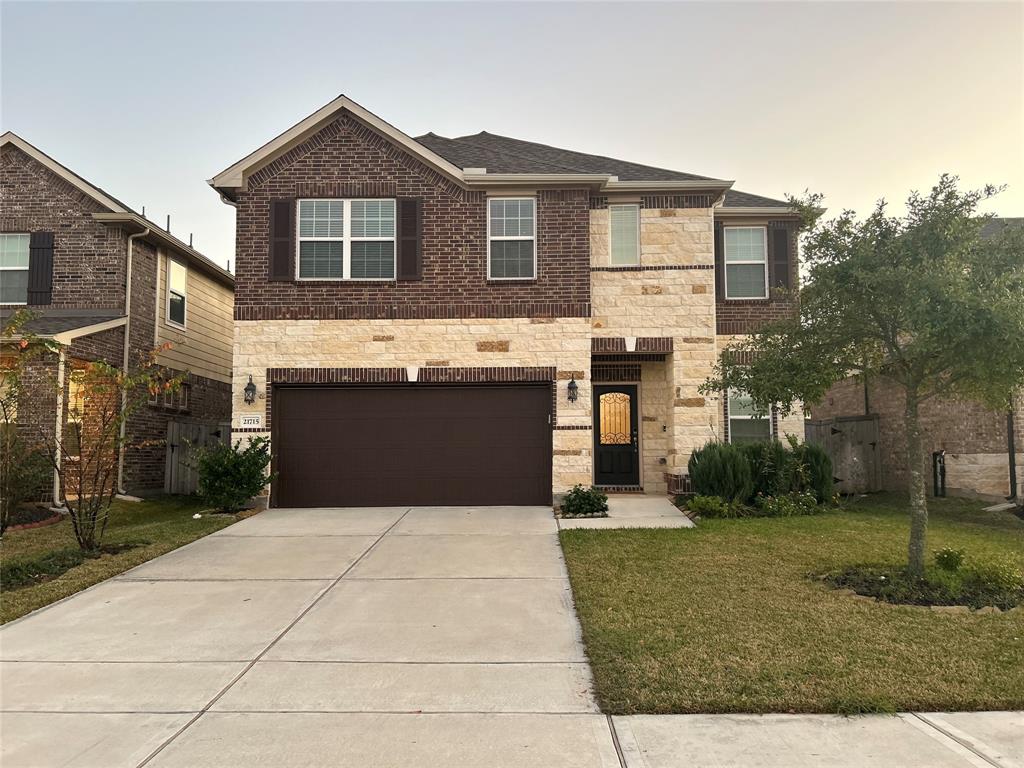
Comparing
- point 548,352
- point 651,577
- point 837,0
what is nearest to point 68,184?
point 548,352

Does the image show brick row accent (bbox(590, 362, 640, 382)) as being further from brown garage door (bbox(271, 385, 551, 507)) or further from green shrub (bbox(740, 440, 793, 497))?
green shrub (bbox(740, 440, 793, 497))

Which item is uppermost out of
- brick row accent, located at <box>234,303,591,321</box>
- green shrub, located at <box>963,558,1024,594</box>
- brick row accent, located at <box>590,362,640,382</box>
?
brick row accent, located at <box>234,303,591,321</box>

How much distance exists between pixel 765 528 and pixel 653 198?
6.77 metres

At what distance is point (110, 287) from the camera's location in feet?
46.6

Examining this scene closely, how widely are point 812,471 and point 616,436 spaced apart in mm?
3733

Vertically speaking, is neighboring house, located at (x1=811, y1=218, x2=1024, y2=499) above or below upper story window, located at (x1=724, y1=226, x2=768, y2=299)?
below

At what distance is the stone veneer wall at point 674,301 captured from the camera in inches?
512

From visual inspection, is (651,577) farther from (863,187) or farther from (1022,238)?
(863,187)

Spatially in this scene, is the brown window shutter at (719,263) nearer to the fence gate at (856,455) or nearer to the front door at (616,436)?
the front door at (616,436)

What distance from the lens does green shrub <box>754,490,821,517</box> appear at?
11008 mm

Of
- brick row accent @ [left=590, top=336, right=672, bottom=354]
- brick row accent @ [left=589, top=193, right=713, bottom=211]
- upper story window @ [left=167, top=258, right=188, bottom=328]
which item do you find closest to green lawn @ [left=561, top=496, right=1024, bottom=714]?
brick row accent @ [left=590, top=336, right=672, bottom=354]

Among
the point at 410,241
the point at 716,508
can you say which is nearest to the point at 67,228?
the point at 410,241

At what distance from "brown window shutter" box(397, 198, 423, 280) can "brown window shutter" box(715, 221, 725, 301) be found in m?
6.00

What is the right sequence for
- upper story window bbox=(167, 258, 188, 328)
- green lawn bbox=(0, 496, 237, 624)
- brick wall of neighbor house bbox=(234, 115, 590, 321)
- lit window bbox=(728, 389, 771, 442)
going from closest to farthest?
green lawn bbox=(0, 496, 237, 624)
brick wall of neighbor house bbox=(234, 115, 590, 321)
lit window bbox=(728, 389, 771, 442)
upper story window bbox=(167, 258, 188, 328)
